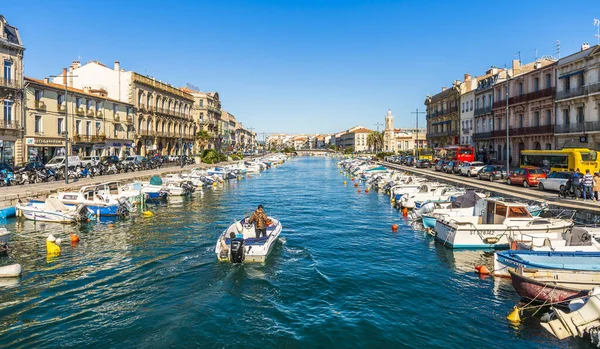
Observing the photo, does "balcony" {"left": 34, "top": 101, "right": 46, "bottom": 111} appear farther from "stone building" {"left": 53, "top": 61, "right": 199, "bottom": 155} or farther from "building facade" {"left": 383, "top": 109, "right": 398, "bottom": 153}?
"building facade" {"left": 383, "top": 109, "right": 398, "bottom": 153}

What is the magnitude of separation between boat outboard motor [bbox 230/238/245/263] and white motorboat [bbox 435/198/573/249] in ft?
33.7

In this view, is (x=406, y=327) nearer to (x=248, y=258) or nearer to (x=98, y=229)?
(x=248, y=258)

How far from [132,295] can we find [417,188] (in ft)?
89.0

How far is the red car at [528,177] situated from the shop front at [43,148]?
153 ft

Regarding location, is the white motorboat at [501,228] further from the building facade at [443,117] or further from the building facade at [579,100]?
the building facade at [443,117]

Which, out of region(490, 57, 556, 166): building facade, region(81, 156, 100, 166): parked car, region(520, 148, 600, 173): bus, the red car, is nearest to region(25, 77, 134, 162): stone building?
region(81, 156, 100, 166): parked car

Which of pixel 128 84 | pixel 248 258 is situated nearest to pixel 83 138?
pixel 128 84

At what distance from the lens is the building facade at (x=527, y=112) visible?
144 feet

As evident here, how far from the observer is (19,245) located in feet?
67.1

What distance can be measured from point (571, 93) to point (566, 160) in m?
11.7

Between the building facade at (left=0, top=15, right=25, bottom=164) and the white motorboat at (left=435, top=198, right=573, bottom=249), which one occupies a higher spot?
the building facade at (left=0, top=15, right=25, bottom=164)

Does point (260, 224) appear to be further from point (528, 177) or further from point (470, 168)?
point (470, 168)

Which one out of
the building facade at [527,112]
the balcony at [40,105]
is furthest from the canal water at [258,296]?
the building facade at [527,112]

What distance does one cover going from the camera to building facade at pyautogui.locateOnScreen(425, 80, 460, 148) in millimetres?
73438
